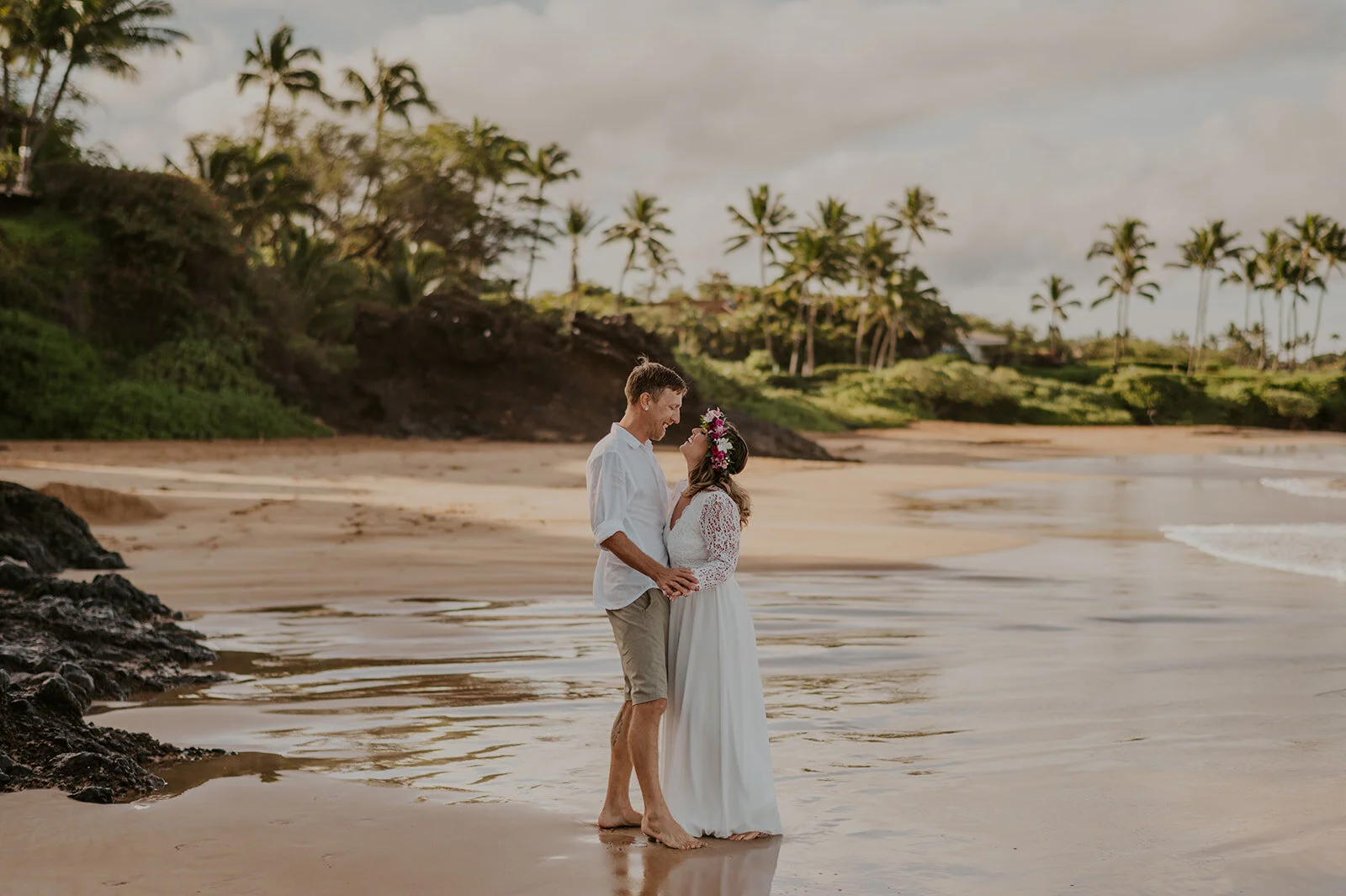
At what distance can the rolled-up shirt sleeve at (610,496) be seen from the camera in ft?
13.6

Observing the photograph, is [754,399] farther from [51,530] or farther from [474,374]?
[51,530]

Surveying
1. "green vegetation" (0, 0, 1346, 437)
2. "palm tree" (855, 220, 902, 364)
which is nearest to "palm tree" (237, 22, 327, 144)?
"green vegetation" (0, 0, 1346, 437)

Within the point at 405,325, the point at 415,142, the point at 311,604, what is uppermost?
the point at 415,142

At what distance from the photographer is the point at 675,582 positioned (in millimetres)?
4137

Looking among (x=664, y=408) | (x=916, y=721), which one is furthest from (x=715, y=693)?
(x=916, y=721)

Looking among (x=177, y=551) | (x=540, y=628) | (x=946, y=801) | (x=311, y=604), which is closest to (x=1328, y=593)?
(x=540, y=628)

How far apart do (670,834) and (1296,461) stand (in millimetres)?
33602

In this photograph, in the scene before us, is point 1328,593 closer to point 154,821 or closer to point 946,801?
point 946,801

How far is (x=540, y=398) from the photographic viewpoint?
1190 inches

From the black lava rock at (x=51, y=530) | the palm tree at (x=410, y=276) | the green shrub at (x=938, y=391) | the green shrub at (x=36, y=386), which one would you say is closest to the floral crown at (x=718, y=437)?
the black lava rock at (x=51, y=530)

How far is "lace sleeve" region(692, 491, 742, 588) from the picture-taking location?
421cm

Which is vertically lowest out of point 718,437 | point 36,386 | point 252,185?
point 718,437

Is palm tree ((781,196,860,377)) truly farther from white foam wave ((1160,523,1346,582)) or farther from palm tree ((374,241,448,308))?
white foam wave ((1160,523,1346,582))

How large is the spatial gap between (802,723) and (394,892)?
261 centimetres
